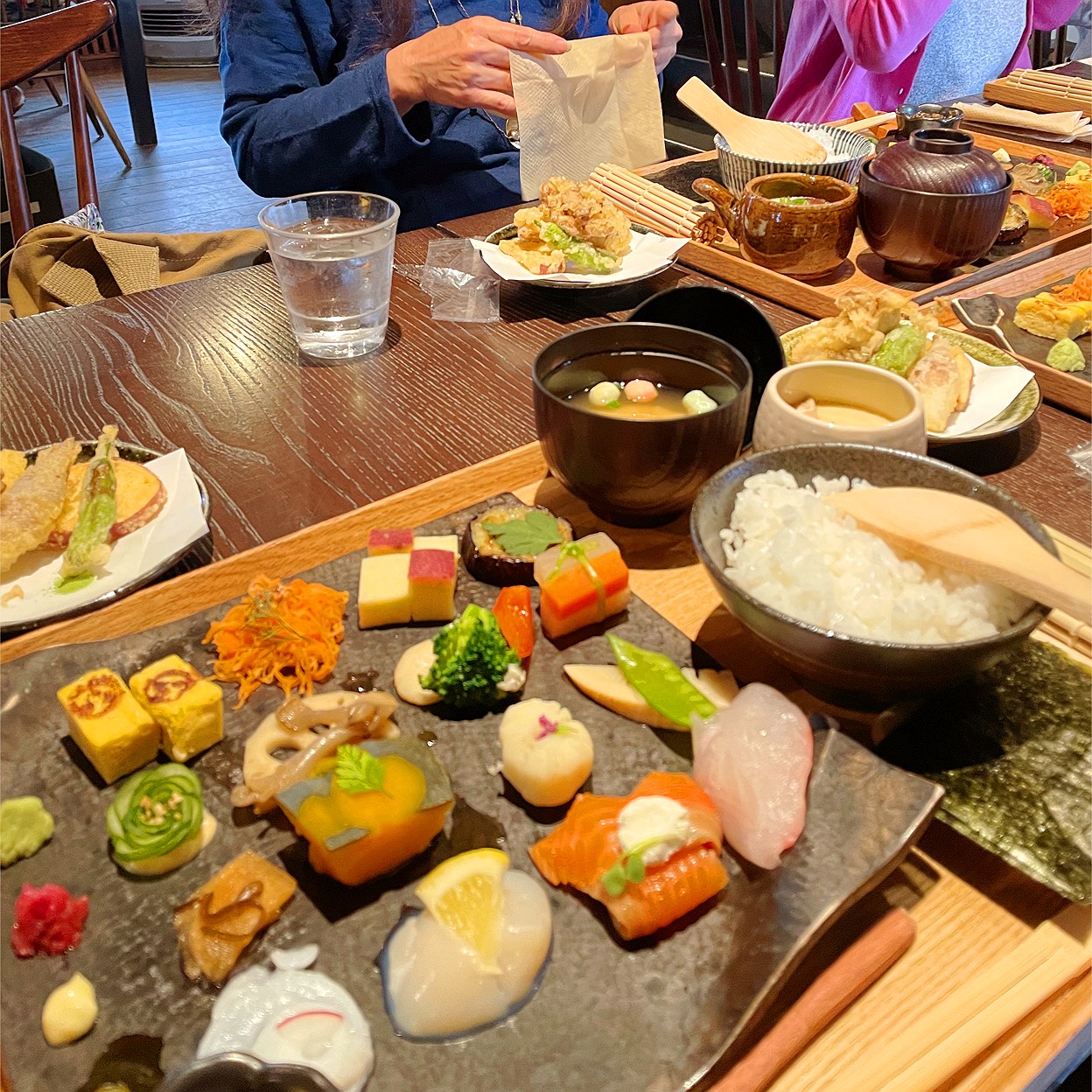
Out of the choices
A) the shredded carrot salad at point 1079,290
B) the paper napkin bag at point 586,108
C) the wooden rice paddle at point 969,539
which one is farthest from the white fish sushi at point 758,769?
the paper napkin bag at point 586,108

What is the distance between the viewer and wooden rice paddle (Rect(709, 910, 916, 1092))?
0.69 m

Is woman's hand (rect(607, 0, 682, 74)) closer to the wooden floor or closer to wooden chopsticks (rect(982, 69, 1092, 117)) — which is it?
wooden chopsticks (rect(982, 69, 1092, 117))

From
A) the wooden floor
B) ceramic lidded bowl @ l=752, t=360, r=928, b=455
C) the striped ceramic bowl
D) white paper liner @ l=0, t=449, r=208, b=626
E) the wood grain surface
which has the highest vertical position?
the striped ceramic bowl

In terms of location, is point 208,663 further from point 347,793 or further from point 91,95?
point 91,95

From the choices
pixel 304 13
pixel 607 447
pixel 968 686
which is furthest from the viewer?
pixel 304 13

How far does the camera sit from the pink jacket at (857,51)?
3096 millimetres

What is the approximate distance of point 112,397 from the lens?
62.5 inches

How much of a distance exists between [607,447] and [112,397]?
1.00m

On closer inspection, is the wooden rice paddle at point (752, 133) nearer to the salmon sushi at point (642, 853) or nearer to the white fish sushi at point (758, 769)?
the white fish sushi at point (758, 769)

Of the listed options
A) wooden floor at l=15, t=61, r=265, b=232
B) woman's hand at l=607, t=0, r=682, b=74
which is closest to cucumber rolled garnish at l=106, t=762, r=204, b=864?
woman's hand at l=607, t=0, r=682, b=74

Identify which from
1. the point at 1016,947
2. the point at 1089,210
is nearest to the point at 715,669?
the point at 1016,947

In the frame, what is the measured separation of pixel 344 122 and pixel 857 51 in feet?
6.60

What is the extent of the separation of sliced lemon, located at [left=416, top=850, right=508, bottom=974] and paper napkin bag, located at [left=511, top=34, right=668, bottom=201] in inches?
79.9

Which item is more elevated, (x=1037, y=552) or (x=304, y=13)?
(x=304, y=13)
